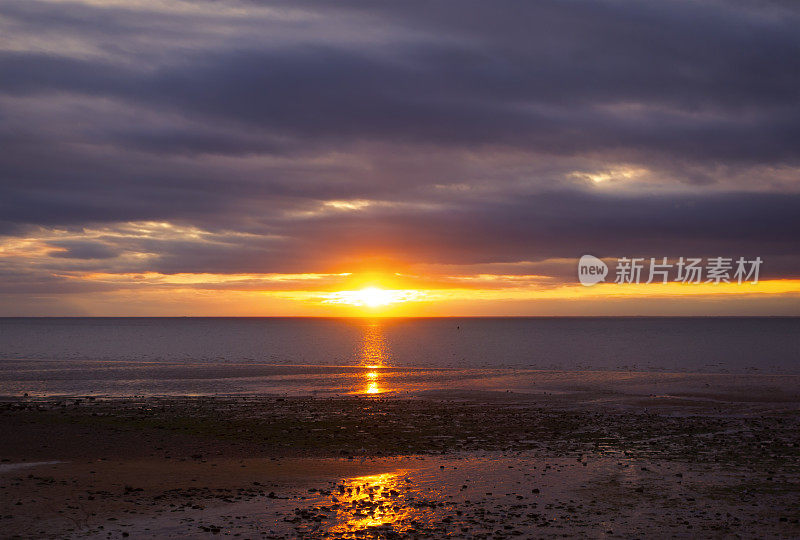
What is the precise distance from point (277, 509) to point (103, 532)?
14.1 ft

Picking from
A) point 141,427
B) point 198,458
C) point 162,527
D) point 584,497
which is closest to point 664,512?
point 584,497

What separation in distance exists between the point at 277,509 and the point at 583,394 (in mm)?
33630

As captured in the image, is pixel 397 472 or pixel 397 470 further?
pixel 397 470

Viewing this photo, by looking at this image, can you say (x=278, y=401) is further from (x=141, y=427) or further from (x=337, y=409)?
(x=141, y=427)

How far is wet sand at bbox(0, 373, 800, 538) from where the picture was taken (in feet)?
55.8

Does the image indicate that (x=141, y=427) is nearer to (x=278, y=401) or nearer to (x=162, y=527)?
(x=278, y=401)

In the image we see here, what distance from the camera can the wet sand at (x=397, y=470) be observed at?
17016 millimetres

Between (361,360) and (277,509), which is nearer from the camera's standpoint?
(277,509)

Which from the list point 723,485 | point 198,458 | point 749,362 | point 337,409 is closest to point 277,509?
point 198,458

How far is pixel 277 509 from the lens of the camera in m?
18.3

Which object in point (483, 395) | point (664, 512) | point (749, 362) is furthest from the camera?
point (749, 362)

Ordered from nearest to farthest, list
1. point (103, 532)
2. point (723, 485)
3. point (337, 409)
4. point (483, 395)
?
point (103, 532) → point (723, 485) → point (337, 409) → point (483, 395)

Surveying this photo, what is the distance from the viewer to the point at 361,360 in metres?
93.6

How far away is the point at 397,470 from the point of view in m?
23.3
